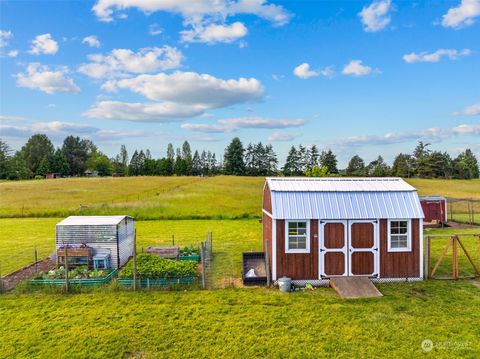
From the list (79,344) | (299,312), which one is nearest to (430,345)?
(299,312)

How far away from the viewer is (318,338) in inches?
333

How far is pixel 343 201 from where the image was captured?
43.4 feet

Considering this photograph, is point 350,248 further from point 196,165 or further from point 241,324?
point 196,165

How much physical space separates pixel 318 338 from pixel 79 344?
5.78m

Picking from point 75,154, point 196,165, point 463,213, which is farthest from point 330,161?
point 75,154

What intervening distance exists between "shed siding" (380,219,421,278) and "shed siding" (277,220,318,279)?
8.34 feet

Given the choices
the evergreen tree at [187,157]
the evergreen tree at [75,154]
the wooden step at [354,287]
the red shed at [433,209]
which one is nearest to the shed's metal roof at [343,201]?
the wooden step at [354,287]

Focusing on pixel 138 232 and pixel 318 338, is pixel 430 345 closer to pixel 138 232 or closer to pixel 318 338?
pixel 318 338

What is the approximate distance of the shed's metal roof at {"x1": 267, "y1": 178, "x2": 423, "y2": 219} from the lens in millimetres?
12816

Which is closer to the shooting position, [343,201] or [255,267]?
[343,201]

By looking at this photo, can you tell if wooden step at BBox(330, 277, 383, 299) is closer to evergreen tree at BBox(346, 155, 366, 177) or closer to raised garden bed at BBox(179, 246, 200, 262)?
raised garden bed at BBox(179, 246, 200, 262)

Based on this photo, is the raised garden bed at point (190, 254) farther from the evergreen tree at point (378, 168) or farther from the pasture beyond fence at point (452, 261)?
the evergreen tree at point (378, 168)

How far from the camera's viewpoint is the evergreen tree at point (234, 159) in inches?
4286

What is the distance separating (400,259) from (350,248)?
197cm
